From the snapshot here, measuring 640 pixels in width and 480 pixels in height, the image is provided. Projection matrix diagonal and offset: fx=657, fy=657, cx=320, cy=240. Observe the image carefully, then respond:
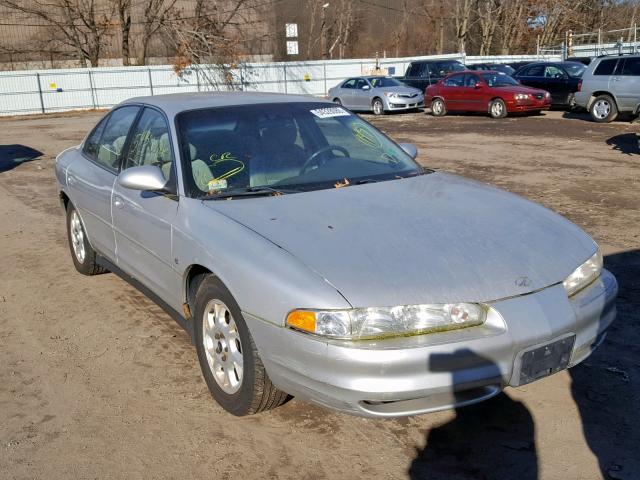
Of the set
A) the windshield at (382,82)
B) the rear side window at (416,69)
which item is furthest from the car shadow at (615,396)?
the rear side window at (416,69)

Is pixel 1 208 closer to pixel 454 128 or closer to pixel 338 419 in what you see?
pixel 338 419

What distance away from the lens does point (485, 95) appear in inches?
803

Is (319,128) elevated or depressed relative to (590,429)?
elevated

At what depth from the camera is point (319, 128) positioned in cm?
449

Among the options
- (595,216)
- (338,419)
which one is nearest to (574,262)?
(338,419)

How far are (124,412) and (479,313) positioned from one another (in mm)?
1984

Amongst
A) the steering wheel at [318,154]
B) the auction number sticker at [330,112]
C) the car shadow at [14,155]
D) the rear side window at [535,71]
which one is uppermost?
the auction number sticker at [330,112]

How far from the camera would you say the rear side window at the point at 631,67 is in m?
16.4

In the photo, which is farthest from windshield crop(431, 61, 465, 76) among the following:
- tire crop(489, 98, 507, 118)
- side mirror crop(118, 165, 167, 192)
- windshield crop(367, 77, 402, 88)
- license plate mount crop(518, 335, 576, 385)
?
license plate mount crop(518, 335, 576, 385)

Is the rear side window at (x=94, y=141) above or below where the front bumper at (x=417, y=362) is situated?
above

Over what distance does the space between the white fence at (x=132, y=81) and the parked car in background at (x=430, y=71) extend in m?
10.4

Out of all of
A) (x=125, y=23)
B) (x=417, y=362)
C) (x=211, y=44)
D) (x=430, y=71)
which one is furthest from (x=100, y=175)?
(x=125, y=23)

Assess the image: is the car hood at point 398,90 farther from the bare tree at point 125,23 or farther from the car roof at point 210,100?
the bare tree at point 125,23

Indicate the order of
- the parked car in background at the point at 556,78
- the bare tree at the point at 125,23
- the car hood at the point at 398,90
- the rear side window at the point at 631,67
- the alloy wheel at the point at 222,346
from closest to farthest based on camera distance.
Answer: the alloy wheel at the point at 222,346 → the rear side window at the point at 631,67 → the parked car in background at the point at 556,78 → the car hood at the point at 398,90 → the bare tree at the point at 125,23
